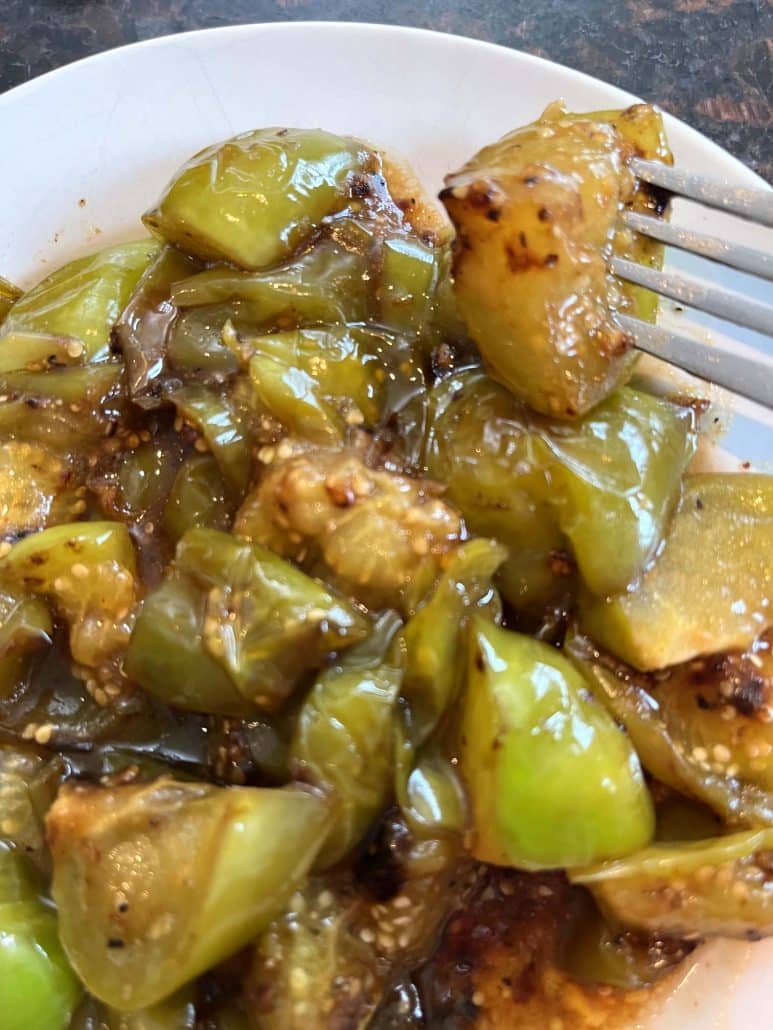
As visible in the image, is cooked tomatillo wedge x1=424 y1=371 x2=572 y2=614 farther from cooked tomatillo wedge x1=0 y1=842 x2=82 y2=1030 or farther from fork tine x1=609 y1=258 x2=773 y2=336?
cooked tomatillo wedge x1=0 y1=842 x2=82 y2=1030

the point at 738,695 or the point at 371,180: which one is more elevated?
the point at 371,180

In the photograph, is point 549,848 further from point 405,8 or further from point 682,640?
point 405,8

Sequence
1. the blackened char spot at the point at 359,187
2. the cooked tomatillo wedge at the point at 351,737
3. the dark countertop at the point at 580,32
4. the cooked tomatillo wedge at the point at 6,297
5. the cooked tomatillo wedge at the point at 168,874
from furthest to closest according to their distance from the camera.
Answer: the dark countertop at the point at 580,32, the cooked tomatillo wedge at the point at 6,297, the blackened char spot at the point at 359,187, the cooked tomatillo wedge at the point at 351,737, the cooked tomatillo wedge at the point at 168,874

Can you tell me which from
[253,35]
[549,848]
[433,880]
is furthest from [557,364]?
[253,35]

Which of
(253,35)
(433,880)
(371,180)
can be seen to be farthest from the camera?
(253,35)

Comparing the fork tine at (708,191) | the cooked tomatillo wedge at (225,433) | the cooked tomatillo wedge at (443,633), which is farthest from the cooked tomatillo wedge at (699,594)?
the cooked tomatillo wedge at (225,433)

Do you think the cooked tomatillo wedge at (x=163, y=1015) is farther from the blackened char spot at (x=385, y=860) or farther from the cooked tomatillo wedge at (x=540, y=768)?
the cooked tomatillo wedge at (x=540, y=768)
